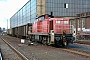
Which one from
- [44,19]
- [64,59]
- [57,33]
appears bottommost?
[64,59]

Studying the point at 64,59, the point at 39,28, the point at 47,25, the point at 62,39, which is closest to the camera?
the point at 64,59

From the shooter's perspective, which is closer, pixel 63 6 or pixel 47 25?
pixel 47 25

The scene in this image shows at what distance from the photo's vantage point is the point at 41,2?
65312mm

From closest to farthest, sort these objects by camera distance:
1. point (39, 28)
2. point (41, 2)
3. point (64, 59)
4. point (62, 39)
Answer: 1. point (64, 59)
2. point (62, 39)
3. point (39, 28)
4. point (41, 2)

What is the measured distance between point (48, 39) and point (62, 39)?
5.24 ft

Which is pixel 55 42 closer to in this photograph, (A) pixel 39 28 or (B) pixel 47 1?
(A) pixel 39 28

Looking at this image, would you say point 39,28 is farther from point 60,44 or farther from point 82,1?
point 82,1

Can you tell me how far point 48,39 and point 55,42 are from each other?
3.08 feet

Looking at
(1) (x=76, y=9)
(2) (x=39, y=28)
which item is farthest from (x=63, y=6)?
(2) (x=39, y=28)

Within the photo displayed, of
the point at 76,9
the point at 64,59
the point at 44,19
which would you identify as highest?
the point at 76,9

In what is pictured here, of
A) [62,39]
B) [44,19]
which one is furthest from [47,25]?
[62,39]

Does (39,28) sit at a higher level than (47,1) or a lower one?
lower

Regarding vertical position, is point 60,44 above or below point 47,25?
below

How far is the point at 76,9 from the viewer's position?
225ft
